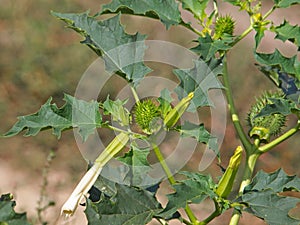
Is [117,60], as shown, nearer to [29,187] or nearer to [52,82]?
[29,187]

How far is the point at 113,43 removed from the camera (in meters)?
1.19

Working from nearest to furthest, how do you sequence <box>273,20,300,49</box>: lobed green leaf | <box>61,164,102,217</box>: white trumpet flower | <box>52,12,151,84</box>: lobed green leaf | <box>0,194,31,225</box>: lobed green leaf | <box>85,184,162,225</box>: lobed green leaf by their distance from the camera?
1. <box>0,194,31,225</box>: lobed green leaf
2. <box>85,184,162,225</box>: lobed green leaf
3. <box>61,164,102,217</box>: white trumpet flower
4. <box>52,12,151,84</box>: lobed green leaf
5. <box>273,20,300,49</box>: lobed green leaf

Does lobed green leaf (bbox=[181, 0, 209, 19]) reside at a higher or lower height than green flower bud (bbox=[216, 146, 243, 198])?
higher

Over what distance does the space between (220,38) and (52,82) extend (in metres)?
3.38

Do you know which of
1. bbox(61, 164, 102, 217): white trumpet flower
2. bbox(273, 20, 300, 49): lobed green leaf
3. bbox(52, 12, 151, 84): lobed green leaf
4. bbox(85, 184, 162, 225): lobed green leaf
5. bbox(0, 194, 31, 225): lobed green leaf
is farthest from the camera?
bbox(273, 20, 300, 49): lobed green leaf

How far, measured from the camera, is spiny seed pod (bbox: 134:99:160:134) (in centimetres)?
113

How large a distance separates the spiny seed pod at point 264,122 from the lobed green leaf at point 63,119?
31 centimetres

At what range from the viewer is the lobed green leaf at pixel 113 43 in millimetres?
1181

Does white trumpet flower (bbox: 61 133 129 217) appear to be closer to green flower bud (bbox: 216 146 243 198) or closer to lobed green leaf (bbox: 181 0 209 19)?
green flower bud (bbox: 216 146 243 198)

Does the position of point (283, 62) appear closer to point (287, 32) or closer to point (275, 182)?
point (287, 32)

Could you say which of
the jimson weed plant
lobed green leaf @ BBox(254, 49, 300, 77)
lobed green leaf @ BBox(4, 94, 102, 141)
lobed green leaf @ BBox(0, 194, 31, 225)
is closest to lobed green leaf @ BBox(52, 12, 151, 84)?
the jimson weed plant

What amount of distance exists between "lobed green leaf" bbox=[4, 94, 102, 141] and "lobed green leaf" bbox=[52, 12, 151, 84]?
104 mm

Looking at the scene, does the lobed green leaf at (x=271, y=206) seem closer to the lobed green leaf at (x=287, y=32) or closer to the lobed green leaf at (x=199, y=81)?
the lobed green leaf at (x=199, y=81)

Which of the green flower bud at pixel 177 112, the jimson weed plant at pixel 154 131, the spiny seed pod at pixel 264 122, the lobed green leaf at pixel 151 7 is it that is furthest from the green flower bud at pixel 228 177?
the lobed green leaf at pixel 151 7
